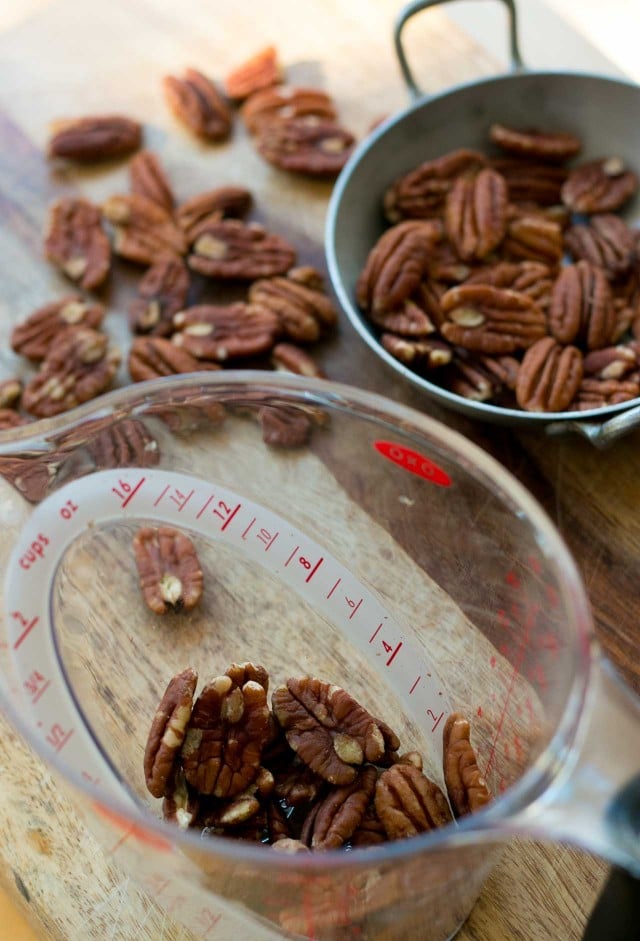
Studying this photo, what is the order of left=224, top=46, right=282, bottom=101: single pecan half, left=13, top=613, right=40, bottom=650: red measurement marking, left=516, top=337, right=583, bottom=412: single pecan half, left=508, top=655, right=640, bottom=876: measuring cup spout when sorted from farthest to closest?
left=224, top=46, right=282, bottom=101: single pecan half < left=516, top=337, right=583, bottom=412: single pecan half < left=13, top=613, right=40, bottom=650: red measurement marking < left=508, top=655, right=640, bottom=876: measuring cup spout

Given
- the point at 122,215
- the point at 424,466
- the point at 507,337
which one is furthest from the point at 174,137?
the point at 424,466

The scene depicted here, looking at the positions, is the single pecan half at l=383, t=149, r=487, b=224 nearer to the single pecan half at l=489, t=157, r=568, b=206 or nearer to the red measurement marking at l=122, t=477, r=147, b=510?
the single pecan half at l=489, t=157, r=568, b=206

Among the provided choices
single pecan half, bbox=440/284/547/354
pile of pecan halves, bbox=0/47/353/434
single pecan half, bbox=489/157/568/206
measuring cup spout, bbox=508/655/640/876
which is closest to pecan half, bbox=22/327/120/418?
pile of pecan halves, bbox=0/47/353/434

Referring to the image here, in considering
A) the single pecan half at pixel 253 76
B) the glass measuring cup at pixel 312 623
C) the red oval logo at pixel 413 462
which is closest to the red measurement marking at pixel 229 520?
the glass measuring cup at pixel 312 623

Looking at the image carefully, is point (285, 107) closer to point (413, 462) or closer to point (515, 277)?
point (515, 277)

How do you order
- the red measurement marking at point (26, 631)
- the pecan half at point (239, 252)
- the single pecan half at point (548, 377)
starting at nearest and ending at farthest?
the red measurement marking at point (26, 631) < the single pecan half at point (548, 377) < the pecan half at point (239, 252)

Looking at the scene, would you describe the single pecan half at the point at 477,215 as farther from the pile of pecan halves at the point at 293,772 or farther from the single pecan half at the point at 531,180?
the pile of pecan halves at the point at 293,772
